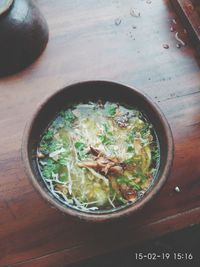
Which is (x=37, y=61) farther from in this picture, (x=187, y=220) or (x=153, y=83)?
(x=187, y=220)

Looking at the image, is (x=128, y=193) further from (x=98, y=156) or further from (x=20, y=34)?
(x=20, y=34)

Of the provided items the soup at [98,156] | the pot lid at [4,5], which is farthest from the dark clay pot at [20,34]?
the soup at [98,156]

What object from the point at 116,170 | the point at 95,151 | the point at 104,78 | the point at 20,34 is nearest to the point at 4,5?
the point at 20,34

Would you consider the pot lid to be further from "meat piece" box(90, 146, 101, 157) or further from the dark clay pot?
"meat piece" box(90, 146, 101, 157)

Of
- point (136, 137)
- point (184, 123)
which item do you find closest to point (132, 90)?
point (136, 137)

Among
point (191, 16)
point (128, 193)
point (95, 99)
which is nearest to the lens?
point (128, 193)

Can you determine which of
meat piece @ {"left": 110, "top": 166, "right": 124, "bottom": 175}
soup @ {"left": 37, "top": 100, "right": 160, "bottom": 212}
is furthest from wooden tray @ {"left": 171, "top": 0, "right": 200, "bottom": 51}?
meat piece @ {"left": 110, "top": 166, "right": 124, "bottom": 175}

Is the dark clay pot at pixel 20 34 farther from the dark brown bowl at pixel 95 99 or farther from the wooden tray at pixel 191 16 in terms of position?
the wooden tray at pixel 191 16
